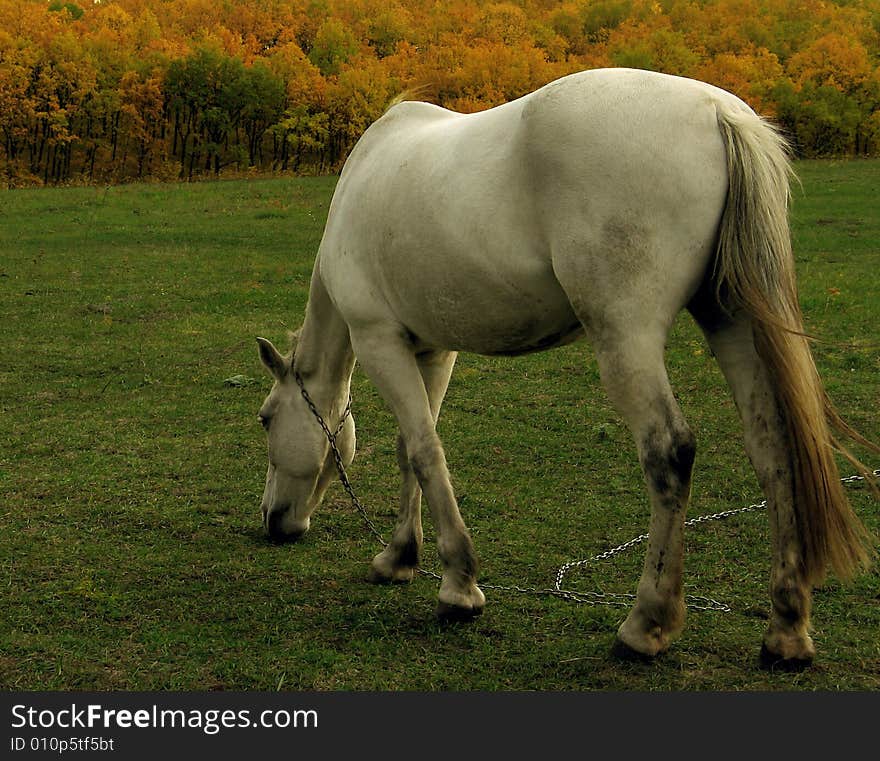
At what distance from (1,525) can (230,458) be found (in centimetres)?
179

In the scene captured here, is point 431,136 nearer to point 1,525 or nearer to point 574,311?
point 574,311

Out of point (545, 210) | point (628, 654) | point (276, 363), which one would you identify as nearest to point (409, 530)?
point (276, 363)

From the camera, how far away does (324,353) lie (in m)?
5.07

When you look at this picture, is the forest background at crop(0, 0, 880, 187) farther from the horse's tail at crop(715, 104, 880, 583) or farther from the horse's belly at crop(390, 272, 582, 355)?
the horse's tail at crop(715, 104, 880, 583)

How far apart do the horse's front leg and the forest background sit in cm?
3409

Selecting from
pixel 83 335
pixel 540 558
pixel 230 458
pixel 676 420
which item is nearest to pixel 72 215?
pixel 83 335

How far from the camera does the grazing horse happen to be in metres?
3.38

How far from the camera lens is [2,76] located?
147 feet

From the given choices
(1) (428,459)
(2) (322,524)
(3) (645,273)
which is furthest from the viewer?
(2) (322,524)

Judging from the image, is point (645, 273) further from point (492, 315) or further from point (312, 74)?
point (312, 74)

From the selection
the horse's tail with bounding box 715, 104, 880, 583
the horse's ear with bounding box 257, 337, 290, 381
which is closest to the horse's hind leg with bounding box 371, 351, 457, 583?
the horse's ear with bounding box 257, 337, 290, 381

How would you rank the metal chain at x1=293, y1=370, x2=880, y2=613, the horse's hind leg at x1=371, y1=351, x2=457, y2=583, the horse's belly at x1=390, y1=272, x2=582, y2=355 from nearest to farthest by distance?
the horse's belly at x1=390, y1=272, x2=582, y2=355, the metal chain at x1=293, y1=370, x2=880, y2=613, the horse's hind leg at x1=371, y1=351, x2=457, y2=583

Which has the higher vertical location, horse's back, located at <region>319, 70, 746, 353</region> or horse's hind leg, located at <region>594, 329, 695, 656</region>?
horse's back, located at <region>319, 70, 746, 353</region>

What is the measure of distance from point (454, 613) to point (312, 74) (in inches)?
1859
